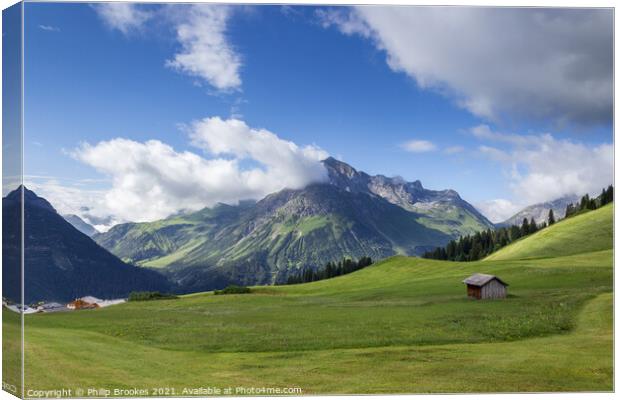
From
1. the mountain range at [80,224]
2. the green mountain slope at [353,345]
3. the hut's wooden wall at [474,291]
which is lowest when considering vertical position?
the green mountain slope at [353,345]

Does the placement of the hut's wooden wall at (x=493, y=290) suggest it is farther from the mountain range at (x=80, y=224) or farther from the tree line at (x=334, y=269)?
the tree line at (x=334, y=269)

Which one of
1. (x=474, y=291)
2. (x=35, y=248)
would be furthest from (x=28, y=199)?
(x=474, y=291)

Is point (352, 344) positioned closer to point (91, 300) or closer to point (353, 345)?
point (353, 345)

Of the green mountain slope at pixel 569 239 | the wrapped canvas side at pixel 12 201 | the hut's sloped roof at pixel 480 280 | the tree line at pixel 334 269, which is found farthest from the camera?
the tree line at pixel 334 269

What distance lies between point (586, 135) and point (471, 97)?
6.46 m

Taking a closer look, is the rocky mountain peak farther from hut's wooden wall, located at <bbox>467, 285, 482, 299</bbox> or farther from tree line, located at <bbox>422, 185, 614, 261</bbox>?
tree line, located at <bbox>422, 185, 614, 261</bbox>

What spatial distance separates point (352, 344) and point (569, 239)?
40.6 metres

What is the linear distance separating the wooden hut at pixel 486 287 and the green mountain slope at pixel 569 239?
760 cm

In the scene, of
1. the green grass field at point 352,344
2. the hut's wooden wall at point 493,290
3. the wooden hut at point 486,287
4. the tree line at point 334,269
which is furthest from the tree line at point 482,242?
the green grass field at point 352,344

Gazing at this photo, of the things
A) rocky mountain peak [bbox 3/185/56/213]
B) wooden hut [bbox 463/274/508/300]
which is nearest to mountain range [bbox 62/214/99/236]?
rocky mountain peak [bbox 3/185/56/213]

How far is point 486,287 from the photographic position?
1428 inches

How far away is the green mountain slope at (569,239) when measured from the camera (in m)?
37.3

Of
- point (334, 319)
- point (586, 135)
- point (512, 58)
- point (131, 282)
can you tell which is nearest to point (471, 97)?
point (512, 58)

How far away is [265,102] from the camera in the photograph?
27891mm
